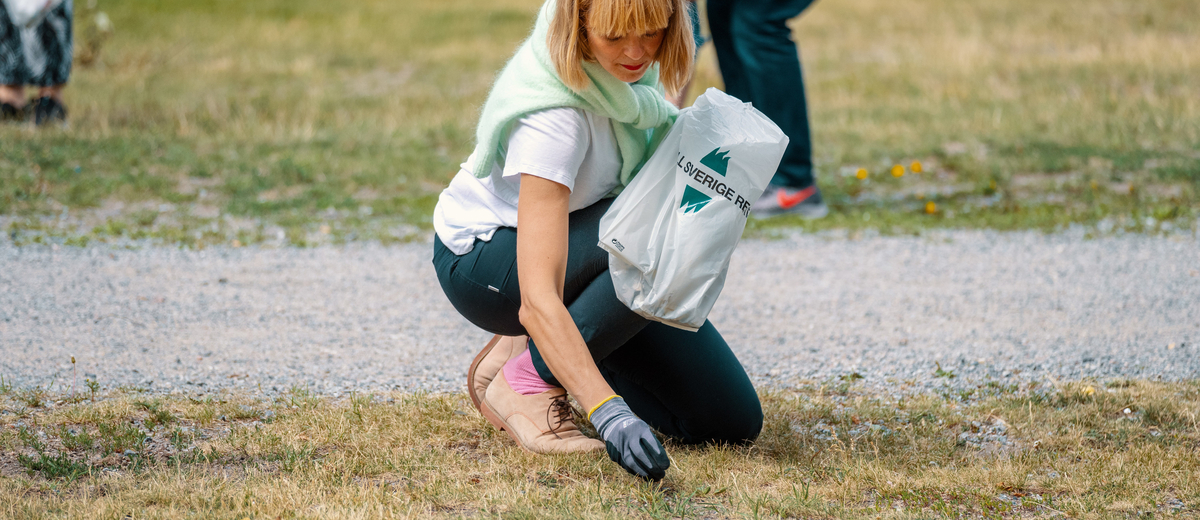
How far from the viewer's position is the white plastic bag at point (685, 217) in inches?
88.7

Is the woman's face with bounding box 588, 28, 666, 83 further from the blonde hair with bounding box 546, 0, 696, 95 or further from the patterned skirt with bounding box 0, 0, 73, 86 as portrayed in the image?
the patterned skirt with bounding box 0, 0, 73, 86

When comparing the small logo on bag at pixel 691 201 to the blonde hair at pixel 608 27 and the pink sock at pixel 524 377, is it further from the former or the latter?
the pink sock at pixel 524 377

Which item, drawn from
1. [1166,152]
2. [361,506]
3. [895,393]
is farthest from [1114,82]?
[361,506]

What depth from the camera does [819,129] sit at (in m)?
7.18

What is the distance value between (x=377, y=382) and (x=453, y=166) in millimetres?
3228

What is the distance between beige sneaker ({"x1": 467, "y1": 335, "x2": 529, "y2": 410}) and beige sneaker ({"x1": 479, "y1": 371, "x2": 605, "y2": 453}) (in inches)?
4.4

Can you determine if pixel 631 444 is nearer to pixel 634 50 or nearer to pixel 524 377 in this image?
pixel 524 377

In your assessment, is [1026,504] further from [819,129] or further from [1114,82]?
[1114,82]

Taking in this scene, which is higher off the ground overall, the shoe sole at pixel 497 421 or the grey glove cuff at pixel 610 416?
the grey glove cuff at pixel 610 416

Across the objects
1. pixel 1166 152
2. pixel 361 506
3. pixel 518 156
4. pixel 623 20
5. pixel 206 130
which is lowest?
pixel 206 130

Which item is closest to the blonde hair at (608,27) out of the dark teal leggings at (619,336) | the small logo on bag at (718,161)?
the small logo on bag at (718,161)

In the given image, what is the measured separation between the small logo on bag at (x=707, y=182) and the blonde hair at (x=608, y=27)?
225 mm

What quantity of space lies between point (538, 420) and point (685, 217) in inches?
25.4

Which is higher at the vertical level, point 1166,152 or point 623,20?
point 623,20
